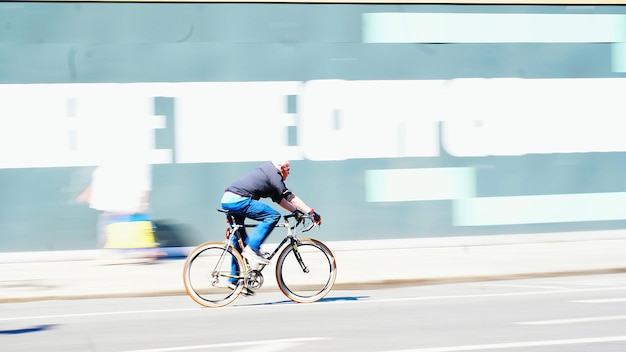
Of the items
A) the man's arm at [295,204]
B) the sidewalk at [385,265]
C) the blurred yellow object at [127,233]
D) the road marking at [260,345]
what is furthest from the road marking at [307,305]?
the blurred yellow object at [127,233]

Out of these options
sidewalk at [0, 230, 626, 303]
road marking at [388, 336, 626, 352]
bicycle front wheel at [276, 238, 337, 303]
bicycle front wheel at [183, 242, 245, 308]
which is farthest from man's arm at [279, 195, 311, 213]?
road marking at [388, 336, 626, 352]

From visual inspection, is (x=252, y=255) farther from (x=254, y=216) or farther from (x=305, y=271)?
(x=305, y=271)

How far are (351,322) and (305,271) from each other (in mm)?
1451

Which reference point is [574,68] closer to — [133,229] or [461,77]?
[461,77]

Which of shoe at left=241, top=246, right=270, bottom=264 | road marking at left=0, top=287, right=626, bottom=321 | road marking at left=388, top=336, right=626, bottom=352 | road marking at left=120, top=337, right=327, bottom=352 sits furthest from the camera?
shoe at left=241, top=246, right=270, bottom=264

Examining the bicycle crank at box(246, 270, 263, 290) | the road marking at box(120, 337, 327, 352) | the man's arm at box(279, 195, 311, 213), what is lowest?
the road marking at box(120, 337, 327, 352)

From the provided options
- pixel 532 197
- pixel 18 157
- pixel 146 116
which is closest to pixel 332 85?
pixel 146 116

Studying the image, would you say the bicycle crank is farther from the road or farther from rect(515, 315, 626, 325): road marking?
rect(515, 315, 626, 325): road marking

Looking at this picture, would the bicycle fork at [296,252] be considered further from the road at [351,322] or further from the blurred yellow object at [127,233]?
the blurred yellow object at [127,233]

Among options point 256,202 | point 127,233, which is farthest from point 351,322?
point 127,233

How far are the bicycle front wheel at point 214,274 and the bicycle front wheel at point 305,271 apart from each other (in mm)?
446

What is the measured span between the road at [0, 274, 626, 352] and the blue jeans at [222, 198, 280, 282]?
0.68 m

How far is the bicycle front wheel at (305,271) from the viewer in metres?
9.78

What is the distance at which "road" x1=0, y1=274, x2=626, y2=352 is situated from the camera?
752 cm
